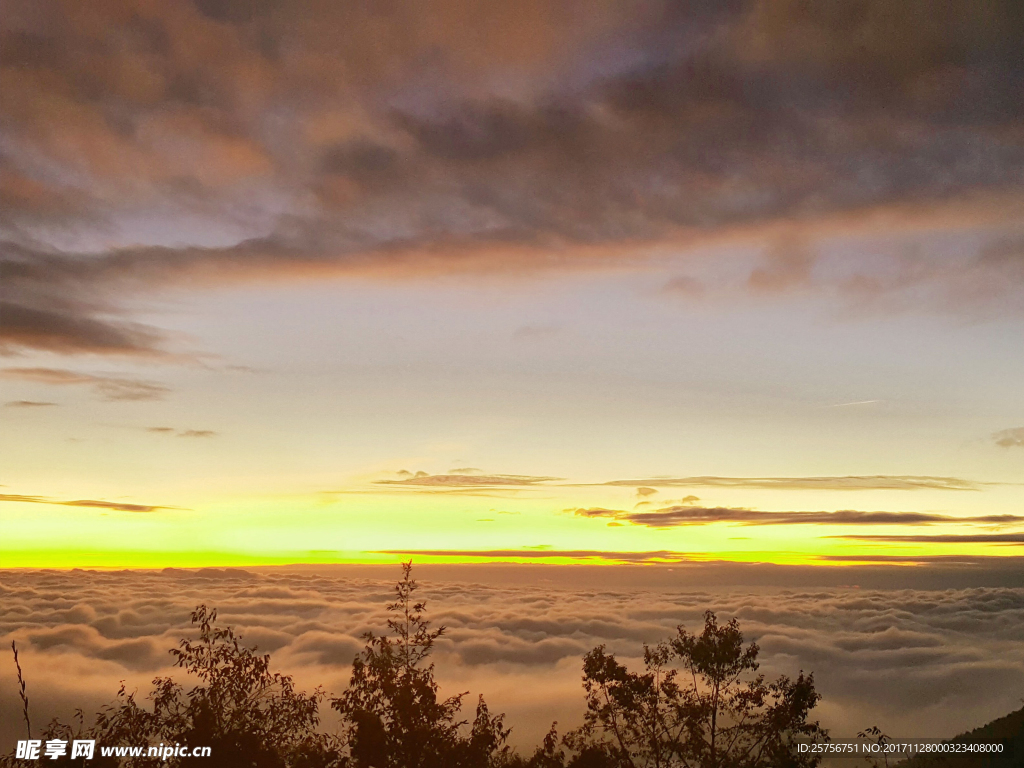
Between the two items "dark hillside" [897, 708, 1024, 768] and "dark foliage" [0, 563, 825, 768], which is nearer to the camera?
"dark foliage" [0, 563, 825, 768]

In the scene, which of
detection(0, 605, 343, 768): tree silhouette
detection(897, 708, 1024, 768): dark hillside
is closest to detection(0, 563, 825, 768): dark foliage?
detection(0, 605, 343, 768): tree silhouette

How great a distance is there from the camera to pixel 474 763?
1989 cm

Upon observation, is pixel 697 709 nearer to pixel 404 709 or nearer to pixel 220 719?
pixel 404 709

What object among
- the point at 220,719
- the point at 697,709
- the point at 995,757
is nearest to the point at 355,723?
the point at 220,719

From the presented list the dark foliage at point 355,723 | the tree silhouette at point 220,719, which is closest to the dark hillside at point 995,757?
the dark foliage at point 355,723

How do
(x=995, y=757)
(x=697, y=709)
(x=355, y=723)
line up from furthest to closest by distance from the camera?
(x=995, y=757), (x=697, y=709), (x=355, y=723)

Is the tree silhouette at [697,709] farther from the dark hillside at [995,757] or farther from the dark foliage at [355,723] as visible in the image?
the dark hillside at [995,757]

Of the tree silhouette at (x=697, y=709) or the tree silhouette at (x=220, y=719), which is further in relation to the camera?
the tree silhouette at (x=697, y=709)

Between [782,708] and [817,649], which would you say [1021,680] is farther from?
[782,708]

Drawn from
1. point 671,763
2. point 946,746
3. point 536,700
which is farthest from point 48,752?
point 536,700

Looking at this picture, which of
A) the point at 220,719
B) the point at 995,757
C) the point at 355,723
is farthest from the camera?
the point at 995,757

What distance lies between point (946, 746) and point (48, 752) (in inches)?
1625

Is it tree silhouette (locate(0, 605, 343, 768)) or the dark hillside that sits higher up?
tree silhouette (locate(0, 605, 343, 768))

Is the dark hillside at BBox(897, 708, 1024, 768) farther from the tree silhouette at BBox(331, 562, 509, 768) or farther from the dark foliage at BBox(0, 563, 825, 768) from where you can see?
the tree silhouette at BBox(331, 562, 509, 768)
